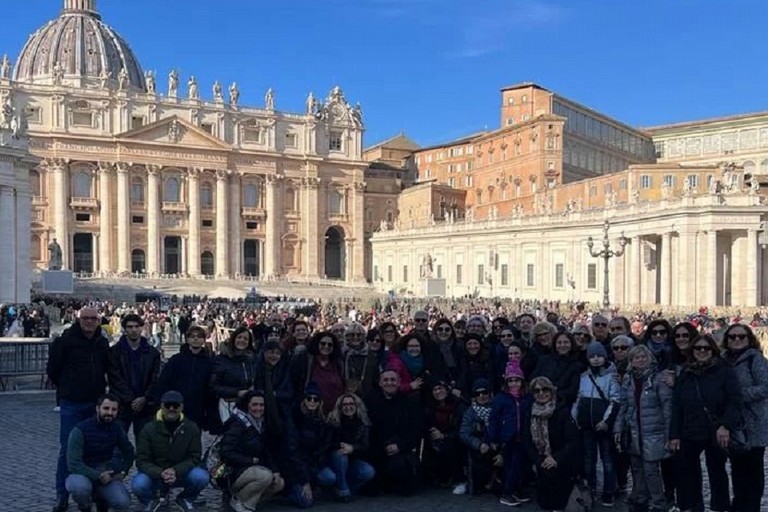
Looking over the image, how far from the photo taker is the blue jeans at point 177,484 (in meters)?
7.38

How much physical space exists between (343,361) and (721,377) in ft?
13.1

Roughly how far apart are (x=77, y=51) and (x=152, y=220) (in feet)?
98.0

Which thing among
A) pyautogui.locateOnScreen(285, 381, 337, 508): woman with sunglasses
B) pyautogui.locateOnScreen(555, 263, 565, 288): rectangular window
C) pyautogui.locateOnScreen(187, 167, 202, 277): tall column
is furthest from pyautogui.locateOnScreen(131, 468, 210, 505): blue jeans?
pyautogui.locateOnScreen(187, 167, 202, 277): tall column

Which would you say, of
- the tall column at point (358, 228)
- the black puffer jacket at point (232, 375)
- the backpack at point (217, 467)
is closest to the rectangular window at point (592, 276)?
the black puffer jacket at point (232, 375)

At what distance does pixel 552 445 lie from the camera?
7809 mm

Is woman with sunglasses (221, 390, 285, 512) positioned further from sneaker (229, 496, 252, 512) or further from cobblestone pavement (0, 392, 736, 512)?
cobblestone pavement (0, 392, 736, 512)

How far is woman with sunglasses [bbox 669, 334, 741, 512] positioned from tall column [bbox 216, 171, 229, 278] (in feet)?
222

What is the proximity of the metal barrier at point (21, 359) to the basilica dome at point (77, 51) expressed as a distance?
73492 mm

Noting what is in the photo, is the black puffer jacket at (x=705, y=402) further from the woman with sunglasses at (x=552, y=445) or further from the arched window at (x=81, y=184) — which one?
the arched window at (x=81, y=184)

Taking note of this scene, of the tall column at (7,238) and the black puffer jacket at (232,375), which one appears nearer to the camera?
the black puffer jacket at (232,375)

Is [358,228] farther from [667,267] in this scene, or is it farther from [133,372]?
[133,372]

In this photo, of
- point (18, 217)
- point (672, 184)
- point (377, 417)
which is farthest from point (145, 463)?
point (672, 184)

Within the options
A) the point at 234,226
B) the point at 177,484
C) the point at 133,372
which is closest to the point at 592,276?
the point at 133,372

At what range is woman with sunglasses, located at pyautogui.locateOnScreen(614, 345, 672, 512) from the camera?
24.0 feet
